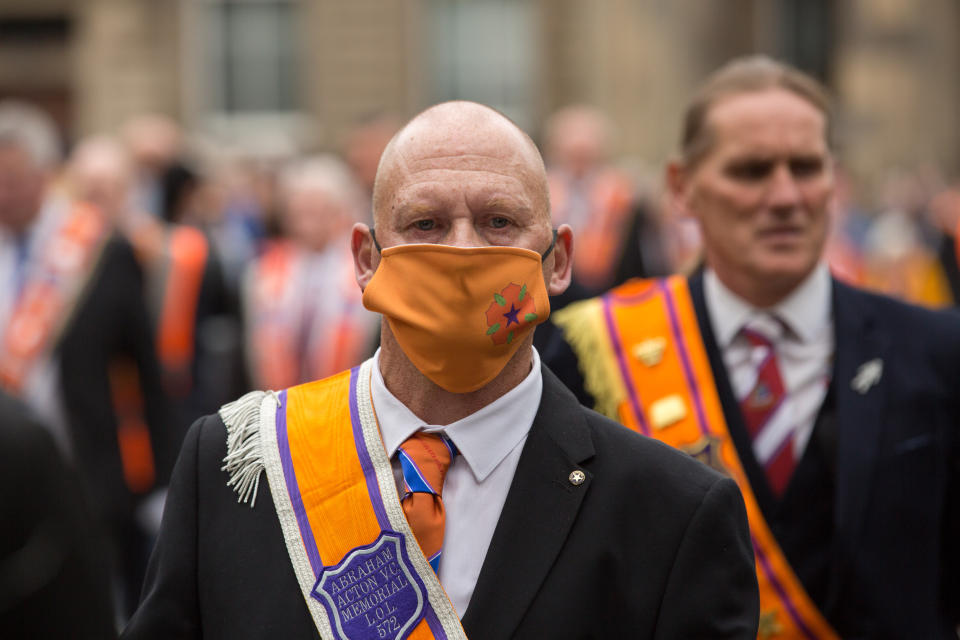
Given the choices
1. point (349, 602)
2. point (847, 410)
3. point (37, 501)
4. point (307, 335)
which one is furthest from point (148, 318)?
point (37, 501)

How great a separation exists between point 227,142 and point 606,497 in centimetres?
2034

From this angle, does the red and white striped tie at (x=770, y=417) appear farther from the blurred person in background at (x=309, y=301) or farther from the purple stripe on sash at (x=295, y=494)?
the blurred person in background at (x=309, y=301)

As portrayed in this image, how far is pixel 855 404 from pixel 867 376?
9 cm

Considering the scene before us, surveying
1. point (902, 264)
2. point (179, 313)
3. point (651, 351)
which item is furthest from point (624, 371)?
point (902, 264)

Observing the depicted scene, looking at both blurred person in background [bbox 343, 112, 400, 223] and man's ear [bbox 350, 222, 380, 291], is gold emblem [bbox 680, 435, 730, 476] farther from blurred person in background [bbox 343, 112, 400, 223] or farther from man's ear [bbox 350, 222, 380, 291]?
blurred person in background [bbox 343, 112, 400, 223]

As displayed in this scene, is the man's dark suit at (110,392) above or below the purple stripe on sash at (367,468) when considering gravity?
→ below

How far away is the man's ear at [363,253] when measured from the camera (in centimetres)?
293

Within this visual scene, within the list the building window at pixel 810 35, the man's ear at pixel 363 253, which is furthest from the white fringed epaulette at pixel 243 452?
the building window at pixel 810 35

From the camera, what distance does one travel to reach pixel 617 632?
2689mm

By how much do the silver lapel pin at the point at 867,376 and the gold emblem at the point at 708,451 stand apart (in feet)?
1.20

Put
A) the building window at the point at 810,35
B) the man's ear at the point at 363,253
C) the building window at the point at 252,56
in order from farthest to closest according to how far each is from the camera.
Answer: the building window at the point at 810,35
the building window at the point at 252,56
the man's ear at the point at 363,253

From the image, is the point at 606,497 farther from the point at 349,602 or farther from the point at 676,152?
the point at 676,152

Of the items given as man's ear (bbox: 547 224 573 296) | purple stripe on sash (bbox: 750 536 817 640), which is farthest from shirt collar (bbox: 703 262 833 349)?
man's ear (bbox: 547 224 573 296)

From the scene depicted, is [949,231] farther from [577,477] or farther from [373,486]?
[373,486]
